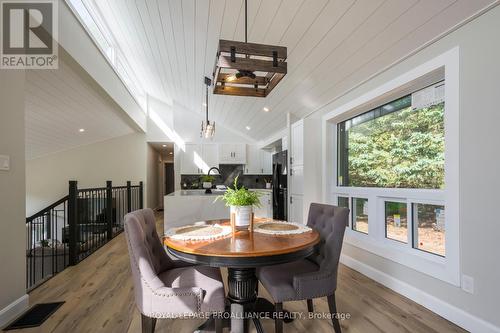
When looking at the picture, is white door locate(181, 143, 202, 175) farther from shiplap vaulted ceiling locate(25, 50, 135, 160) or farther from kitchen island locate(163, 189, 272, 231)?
kitchen island locate(163, 189, 272, 231)

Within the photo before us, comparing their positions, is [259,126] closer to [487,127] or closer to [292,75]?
[292,75]

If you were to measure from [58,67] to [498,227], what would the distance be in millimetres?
4732

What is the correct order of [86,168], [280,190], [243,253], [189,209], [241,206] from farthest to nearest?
[86,168] → [280,190] → [189,209] → [241,206] → [243,253]

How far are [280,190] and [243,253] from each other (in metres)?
4.05

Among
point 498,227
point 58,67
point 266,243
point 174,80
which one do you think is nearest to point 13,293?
point 266,243

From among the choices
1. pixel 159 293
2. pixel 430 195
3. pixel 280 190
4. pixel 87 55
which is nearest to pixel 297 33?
pixel 430 195

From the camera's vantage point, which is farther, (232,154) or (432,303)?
(232,154)

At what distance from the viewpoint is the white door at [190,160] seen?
296 inches

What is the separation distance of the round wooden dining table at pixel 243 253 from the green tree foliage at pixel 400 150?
4.61ft

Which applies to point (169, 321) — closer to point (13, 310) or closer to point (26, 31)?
point (13, 310)

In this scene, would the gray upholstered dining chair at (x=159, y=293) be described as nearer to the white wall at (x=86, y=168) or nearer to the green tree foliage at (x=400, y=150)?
the green tree foliage at (x=400, y=150)

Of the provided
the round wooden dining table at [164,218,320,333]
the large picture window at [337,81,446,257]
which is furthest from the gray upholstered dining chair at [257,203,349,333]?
the large picture window at [337,81,446,257]

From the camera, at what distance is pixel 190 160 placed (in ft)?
24.7

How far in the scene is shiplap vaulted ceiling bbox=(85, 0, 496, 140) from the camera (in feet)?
6.59
